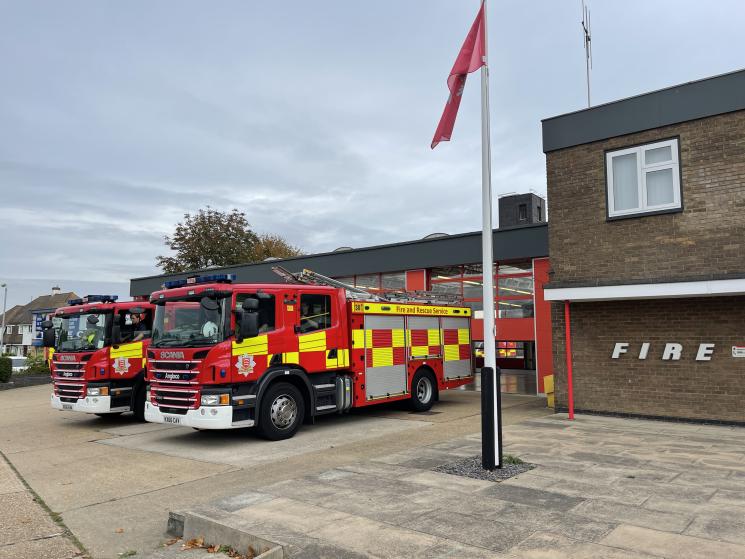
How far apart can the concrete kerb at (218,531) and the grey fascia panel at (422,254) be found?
8.06m

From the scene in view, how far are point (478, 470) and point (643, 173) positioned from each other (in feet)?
21.7

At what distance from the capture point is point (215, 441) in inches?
382

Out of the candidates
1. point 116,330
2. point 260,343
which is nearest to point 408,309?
point 260,343

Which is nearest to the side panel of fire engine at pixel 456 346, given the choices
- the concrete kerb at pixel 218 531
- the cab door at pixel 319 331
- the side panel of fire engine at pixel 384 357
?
the side panel of fire engine at pixel 384 357

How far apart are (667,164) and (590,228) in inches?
66.3

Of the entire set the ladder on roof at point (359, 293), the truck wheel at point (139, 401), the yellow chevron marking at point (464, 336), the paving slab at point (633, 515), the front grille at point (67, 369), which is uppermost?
the ladder on roof at point (359, 293)

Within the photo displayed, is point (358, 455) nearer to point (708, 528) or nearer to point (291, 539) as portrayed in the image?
point (291, 539)

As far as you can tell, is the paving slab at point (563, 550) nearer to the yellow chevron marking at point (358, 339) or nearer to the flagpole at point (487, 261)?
the flagpole at point (487, 261)

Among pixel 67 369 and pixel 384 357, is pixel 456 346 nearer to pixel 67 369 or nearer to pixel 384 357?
pixel 384 357

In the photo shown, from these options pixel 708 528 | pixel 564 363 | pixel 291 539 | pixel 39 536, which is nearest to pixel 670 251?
pixel 564 363

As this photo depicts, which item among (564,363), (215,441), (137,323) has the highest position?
(137,323)

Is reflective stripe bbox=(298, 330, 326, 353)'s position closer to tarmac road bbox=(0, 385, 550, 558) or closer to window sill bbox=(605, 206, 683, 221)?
tarmac road bbox=(0, 385, 550, 558)

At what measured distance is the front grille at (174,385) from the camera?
8.80 metres

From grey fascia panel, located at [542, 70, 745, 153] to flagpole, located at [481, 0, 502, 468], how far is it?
461 cm
